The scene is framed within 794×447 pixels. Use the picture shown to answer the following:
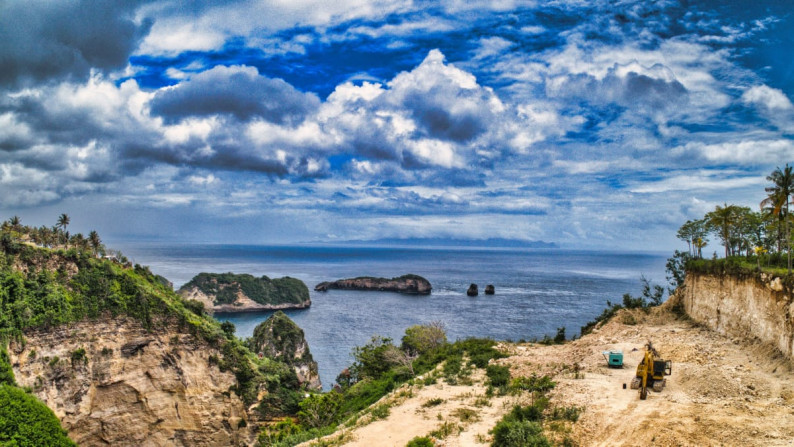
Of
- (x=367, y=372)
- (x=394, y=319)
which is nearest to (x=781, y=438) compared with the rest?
(x=367, y=372)

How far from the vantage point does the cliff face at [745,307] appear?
23.5 meters

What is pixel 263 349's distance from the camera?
66.4m

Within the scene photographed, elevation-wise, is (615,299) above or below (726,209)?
below

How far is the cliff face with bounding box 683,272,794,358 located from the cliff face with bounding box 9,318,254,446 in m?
43.3

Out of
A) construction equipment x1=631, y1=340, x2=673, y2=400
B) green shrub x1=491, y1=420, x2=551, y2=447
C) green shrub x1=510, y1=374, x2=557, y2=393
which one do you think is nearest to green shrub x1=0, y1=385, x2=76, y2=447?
green shrub x1=491, y1=420, x2=551, y2=447

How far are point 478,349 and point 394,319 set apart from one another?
6093 centimetres

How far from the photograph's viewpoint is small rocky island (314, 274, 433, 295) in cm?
13988

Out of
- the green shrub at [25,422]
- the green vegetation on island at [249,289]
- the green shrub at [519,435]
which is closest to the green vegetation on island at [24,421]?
the green shrub at [25,422]

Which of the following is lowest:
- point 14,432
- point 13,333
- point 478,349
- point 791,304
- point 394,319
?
point 394,319

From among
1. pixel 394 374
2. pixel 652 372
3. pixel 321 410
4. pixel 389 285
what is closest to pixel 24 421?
pixel 321 410

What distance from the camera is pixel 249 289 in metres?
122

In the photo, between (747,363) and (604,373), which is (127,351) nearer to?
(604,373)

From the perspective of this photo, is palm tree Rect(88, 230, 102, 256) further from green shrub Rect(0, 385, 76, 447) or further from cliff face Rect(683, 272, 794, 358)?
cliff face Rect(683, 272, 794, 358)

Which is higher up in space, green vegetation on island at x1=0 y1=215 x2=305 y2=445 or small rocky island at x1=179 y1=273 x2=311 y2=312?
green vegetation on island at x1=0 y1=215 x2=305 y2=445
